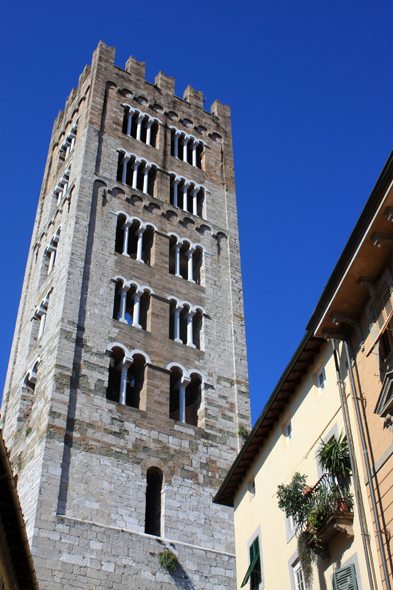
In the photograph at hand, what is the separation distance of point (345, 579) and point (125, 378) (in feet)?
55.7

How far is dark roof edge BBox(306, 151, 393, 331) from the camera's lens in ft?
41.3

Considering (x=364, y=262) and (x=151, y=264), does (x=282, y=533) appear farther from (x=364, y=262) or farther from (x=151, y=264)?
(x=151, y=264)

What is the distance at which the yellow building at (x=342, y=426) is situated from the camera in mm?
12719

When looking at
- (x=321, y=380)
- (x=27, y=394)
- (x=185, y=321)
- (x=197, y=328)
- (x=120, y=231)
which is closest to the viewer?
(x=321, y=380)

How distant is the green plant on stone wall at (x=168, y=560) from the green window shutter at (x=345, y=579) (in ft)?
38.1

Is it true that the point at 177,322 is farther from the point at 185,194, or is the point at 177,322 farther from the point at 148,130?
the point at 148,130

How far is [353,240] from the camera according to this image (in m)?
13.7

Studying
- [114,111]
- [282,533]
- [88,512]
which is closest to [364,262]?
[282,533]

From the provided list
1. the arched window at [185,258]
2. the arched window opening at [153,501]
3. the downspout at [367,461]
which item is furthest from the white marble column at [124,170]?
the downspout at [367,461]

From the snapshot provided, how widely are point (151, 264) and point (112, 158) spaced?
23.1 feet

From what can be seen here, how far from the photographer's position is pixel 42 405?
88.7ft

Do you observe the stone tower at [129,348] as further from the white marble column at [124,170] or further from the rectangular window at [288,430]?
the rectangular window at [288,430]

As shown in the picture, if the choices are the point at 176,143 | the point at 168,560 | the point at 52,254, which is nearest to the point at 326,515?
the point at 168,560

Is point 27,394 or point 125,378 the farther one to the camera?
point 27,394
